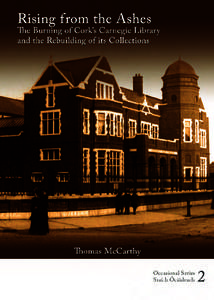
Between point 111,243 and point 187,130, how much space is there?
101 ft

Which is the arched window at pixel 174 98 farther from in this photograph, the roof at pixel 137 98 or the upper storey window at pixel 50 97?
the upper storey window at pixel 50 97

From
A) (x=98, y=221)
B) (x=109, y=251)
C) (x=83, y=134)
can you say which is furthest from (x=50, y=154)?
(x=109, y=251)

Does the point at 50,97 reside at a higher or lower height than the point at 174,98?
lower

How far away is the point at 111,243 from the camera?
15.0 m

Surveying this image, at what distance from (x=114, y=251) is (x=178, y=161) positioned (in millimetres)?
30367

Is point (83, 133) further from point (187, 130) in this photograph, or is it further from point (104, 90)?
point (187, 130)

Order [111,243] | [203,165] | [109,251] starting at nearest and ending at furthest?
[109,251] < [111,243] < [203,165]

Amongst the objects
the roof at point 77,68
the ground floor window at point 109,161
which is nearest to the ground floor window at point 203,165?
the ground floor window at point 109,161

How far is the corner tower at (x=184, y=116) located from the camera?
43.8m

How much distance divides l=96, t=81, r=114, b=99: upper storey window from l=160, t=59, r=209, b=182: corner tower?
978cm

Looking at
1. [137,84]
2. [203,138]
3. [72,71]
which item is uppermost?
[137,84]

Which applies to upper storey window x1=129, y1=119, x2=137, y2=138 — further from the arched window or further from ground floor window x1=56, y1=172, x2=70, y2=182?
ground floor window x1=56, y1=172, x2=70, y2=182

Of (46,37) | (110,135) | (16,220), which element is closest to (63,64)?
(110,135)

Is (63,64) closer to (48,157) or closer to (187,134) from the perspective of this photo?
(48,157)
